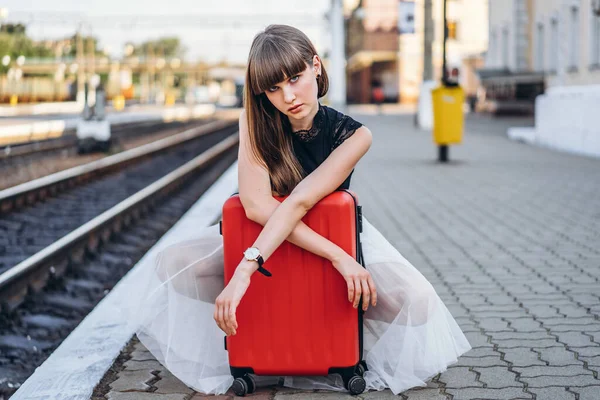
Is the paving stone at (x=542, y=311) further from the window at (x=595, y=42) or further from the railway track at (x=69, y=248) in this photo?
the window at (x=595, y=42)

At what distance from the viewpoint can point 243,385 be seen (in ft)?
12.6

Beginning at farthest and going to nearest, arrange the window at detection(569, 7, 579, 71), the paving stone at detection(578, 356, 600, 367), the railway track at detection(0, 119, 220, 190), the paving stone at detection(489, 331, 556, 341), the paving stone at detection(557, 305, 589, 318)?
the window at detection(569, 7, 579, 71), the railway track at detection(0, 119, 220, 190), the paving stone at detection(557, 305, 589, 318), the paving stone at detection(489, 331, 556, 341), the paving stone at detection(578, 356, 600, 367)

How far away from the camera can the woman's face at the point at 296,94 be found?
143 inches

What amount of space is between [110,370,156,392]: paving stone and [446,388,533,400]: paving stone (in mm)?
1217

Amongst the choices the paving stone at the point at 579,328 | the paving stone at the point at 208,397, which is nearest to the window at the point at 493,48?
the paving stone at the point at 579,328

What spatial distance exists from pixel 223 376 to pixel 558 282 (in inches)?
108

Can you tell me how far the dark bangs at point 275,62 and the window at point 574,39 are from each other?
20642 mm

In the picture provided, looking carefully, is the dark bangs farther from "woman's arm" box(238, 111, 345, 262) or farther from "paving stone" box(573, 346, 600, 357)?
"paving stone" box(573, 346, 600, 357)

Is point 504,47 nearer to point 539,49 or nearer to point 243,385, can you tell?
point 539,49

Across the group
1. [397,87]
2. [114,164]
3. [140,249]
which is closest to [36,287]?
[140,249]

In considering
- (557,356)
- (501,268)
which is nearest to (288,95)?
(557,356)

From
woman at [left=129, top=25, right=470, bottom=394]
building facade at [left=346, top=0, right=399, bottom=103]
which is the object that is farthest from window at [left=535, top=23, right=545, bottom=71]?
building facade at [left=346, top=0, right=399, bottom=103]

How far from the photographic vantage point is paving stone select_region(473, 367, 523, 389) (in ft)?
12.7

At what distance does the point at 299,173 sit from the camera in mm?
3854
